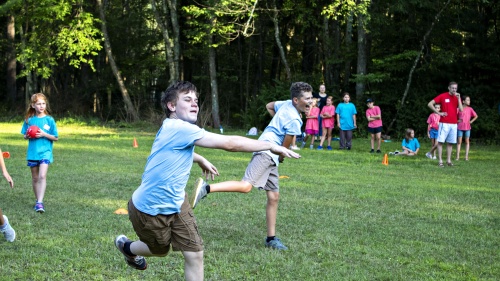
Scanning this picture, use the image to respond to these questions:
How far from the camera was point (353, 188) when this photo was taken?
11508 millimetres

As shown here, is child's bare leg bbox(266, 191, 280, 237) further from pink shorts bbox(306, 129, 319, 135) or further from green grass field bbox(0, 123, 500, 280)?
pink shorts bbox(306, 129, 319, 135)

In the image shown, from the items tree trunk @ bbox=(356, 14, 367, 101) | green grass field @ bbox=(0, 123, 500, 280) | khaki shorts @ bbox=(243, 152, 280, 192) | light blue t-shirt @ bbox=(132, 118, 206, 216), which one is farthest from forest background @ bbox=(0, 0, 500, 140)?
light blue t-shirt @ bbox=(132, 118, 206, 216)

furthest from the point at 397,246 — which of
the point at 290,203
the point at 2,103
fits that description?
the point at 2,103

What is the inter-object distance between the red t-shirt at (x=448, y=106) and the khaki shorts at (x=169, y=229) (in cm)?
1147

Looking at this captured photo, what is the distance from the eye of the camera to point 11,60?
128 ft

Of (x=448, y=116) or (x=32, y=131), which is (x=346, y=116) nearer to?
(x=448, y=116)

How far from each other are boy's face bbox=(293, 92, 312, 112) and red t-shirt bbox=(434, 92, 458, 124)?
8924 millimetres

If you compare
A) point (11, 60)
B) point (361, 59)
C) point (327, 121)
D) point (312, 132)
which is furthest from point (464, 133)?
point (11, 60)

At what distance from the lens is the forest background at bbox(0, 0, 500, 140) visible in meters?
27.3

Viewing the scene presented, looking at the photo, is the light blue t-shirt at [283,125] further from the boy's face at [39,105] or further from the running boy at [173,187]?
the boy's face at [39,105]

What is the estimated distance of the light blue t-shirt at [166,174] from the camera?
466cm

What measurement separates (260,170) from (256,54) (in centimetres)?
3230

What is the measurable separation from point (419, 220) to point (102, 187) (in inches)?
215

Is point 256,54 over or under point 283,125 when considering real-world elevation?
over
